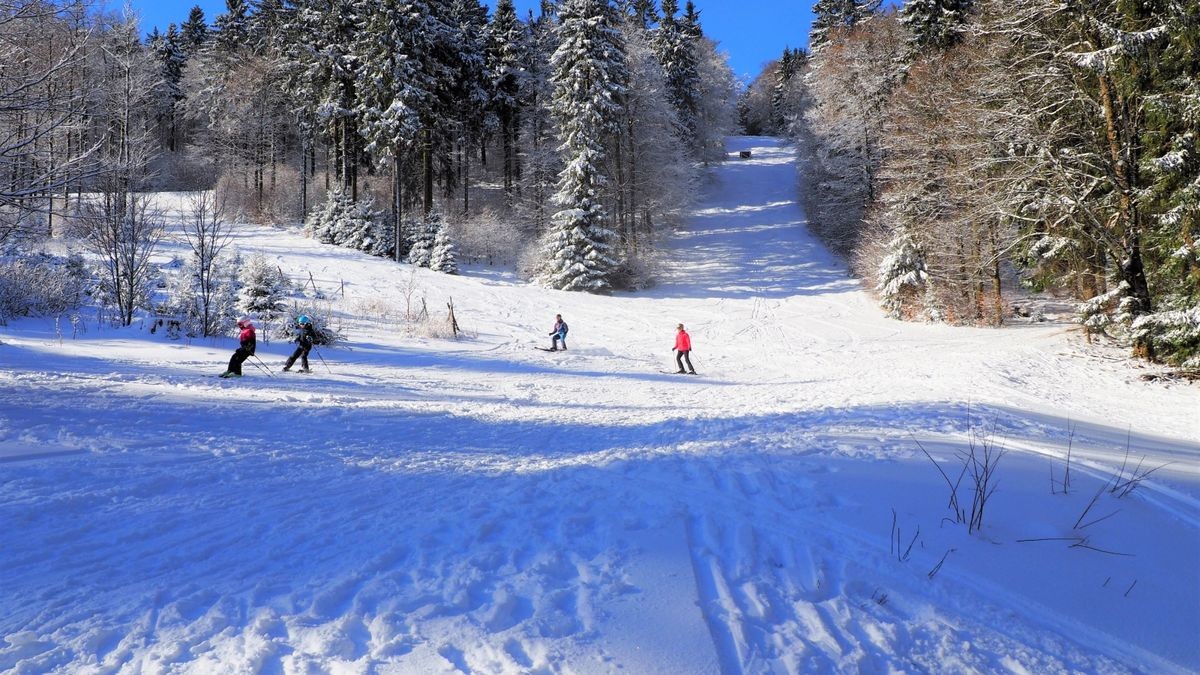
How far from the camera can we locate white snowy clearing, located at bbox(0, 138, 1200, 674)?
9.20ft

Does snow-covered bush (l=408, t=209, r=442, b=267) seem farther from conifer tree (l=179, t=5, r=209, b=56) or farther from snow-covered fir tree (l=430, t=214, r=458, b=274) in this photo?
conifer tree (l=179, t=5, r=209, b=56)

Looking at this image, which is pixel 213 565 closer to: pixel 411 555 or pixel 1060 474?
pixel 411 555

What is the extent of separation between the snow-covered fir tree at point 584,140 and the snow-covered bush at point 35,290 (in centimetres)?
1671

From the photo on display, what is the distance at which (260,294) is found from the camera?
53.2 ft

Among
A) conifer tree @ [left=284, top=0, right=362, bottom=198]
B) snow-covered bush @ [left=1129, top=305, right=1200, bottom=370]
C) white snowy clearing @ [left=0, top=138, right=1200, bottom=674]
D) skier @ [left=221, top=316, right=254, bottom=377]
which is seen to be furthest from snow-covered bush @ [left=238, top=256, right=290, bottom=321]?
snow-covered bush @ [left=1129, top=305, right=1200, bottom=370]

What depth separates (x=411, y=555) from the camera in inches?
144

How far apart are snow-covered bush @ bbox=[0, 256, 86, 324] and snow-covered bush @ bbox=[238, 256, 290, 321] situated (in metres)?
3.99

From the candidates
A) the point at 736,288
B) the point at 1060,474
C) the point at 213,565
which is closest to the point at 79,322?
the point at 213,565

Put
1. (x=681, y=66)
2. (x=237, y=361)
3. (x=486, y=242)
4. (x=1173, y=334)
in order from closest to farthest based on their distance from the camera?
1. (x=237, y=361)
2. (x=1173, y=334)
3. (x=486, y=242)
4. (x=681, y=66)

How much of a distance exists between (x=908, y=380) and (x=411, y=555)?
37.8 feet

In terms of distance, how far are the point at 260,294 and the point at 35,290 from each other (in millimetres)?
4930

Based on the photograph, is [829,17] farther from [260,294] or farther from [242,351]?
[242,351]

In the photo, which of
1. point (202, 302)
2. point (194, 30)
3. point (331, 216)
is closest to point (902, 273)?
point (202, 302)

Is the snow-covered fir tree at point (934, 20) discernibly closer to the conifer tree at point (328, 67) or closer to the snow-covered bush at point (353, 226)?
the snow-covered bush at point (353, 226)
